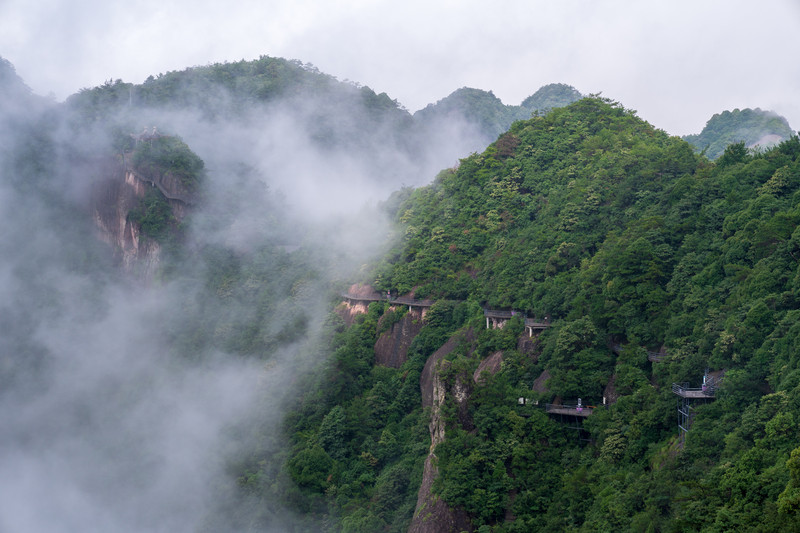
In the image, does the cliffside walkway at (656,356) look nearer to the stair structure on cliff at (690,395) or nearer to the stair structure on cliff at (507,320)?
the stair structure on cliff at (690,395)

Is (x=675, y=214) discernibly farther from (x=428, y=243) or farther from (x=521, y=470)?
(x=428, y=243)

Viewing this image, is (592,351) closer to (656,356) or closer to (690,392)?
(656,356)

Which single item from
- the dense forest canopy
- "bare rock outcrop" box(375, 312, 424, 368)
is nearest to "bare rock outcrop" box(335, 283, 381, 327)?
the dense forest canopy

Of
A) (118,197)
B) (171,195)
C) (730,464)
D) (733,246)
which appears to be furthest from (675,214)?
(118,197)

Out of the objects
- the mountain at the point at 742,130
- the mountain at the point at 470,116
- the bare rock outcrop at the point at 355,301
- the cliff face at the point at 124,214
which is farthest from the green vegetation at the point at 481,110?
the bare rock outcrop at the point at 355,301

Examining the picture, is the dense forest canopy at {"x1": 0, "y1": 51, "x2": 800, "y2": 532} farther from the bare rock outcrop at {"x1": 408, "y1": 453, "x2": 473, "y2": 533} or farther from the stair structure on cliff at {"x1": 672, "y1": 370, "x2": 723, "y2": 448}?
the stair structure on cliff at {"x1": 672, "y1": 370, "x2": 723, "y2": 448}

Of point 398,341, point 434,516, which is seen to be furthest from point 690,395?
point 398,341

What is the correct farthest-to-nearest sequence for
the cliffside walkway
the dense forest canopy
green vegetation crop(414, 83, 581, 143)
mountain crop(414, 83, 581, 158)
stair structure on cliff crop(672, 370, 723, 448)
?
green vegetation crop(414, 83, 581, 143), mountain crop(414, 83, 581, 158), the cliffside walkway, the dense forest canopy, stair structure on cliff crop(672, 370, 723, 448)
